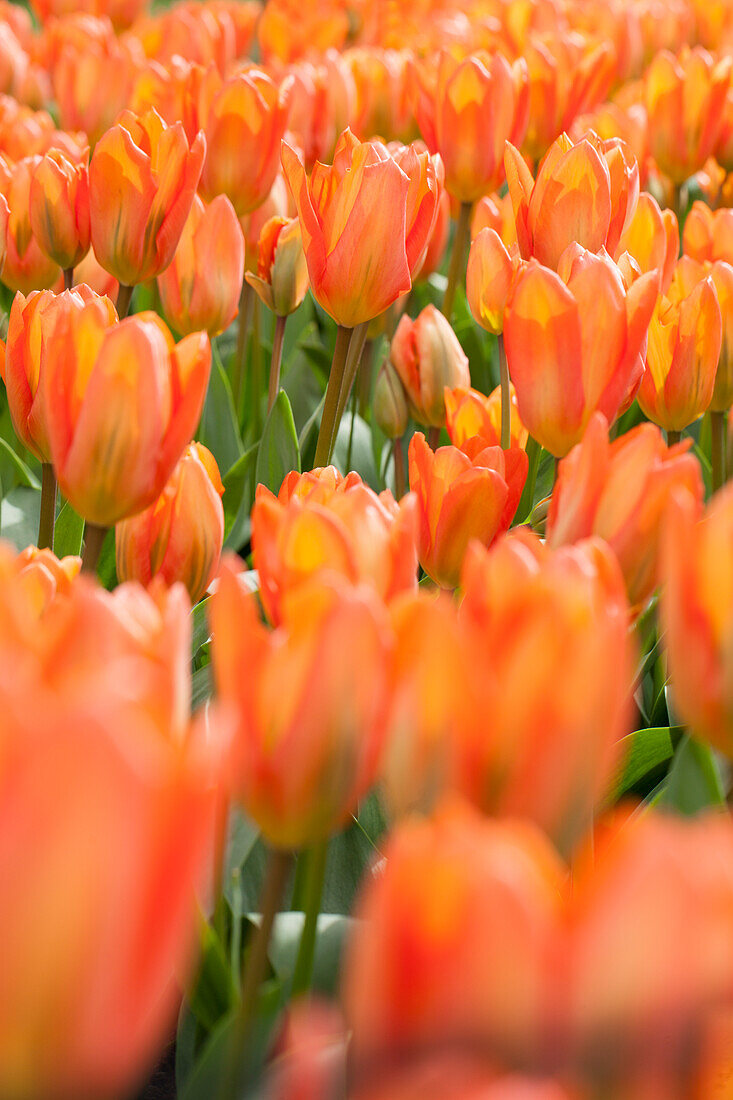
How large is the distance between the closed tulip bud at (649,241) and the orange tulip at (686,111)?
1.68ft

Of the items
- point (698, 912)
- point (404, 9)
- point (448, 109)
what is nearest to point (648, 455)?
point (698, 912)

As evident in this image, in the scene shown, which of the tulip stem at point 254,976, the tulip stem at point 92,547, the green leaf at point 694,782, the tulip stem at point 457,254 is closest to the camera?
the tulip stem at point 254,976

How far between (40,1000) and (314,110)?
4.76 ft

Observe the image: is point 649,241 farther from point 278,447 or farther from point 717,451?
point 278,447

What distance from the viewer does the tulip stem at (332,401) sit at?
1014mm

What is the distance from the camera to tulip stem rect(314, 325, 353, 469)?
101 cm

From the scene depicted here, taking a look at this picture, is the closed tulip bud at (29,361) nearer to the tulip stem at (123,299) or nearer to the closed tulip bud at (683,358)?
the tulip stem at (123,299)

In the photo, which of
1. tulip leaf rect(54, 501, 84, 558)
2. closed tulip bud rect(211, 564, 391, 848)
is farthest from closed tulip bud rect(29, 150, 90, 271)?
closed tulip bud rect(211, 564, 391, 848)

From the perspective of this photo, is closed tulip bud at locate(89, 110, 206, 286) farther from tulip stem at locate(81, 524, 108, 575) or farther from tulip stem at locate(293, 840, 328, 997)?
tulip stem at locate(293, 840, 328, 997)

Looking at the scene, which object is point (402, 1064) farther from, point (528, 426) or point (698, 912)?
point (528, 426)

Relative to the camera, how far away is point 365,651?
16.7 inches

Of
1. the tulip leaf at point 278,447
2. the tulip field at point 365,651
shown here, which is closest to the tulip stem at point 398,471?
the tulip field at point 365,651

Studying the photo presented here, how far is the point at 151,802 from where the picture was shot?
0.32 meters

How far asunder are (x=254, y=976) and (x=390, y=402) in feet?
2.63
